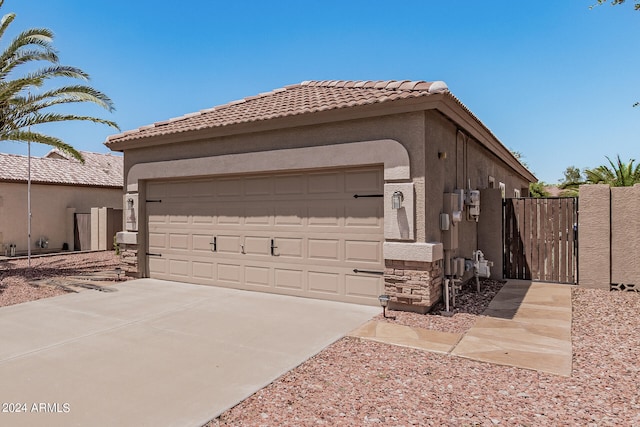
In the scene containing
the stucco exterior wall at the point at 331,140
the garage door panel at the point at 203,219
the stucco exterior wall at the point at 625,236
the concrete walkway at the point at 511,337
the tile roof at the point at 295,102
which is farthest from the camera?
the garage door panel at the point at 203,219

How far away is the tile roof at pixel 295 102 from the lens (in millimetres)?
6945

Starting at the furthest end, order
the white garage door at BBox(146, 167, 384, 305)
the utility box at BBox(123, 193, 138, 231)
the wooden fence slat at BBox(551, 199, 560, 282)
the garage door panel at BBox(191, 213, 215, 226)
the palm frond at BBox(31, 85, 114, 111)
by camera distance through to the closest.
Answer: the palm frond at BBox(31, 85, 114, 111)
the utility box at BBox(123, 193, 138, 231)
the wooden fence slat at BBox(551, 199, 560, 282)
the garage door panel at BBox(191, 213, 215, 226)
the white garage door at BBox(146, 167, 384, 305)

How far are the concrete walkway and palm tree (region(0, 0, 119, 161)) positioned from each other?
11.0 metres

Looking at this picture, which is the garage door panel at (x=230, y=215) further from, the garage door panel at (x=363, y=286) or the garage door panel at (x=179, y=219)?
the garage door panel at (x=363, y=286)

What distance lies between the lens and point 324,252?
787 centimetres

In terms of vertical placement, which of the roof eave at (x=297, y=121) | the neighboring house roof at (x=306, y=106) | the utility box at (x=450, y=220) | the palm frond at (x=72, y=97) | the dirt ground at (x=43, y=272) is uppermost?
the palm frond at (x=72, y=97)

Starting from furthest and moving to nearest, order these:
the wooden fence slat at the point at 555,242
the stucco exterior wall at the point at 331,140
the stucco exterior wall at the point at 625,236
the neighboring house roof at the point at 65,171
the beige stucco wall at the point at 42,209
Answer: the neighboring house roof at the point at 65,171, the beige stucco wall at the point at 42,209, the wooden fence slat at the point at 555,242, the stucco exterior wall at the point at 625,236, the stucco exterior wall at the point at 331,140

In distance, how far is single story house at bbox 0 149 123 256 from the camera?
16.9 metres

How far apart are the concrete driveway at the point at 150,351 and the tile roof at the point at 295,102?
12.8ft

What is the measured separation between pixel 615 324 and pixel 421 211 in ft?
11.9

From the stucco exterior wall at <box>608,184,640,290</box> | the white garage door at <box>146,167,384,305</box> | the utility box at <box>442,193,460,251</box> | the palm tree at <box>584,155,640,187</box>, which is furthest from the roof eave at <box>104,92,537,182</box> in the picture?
the palm tree at <box>584,155,640,187</box>

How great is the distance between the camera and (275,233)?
8484 mm

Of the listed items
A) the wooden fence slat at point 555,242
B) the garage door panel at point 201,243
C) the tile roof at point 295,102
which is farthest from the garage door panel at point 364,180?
the wooden fence slat at point 555,242

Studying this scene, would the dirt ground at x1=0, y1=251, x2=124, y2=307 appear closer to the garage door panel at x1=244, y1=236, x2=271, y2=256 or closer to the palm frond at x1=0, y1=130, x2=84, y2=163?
the palm frond at x1=0, y1=130, x2=84, y2=163
